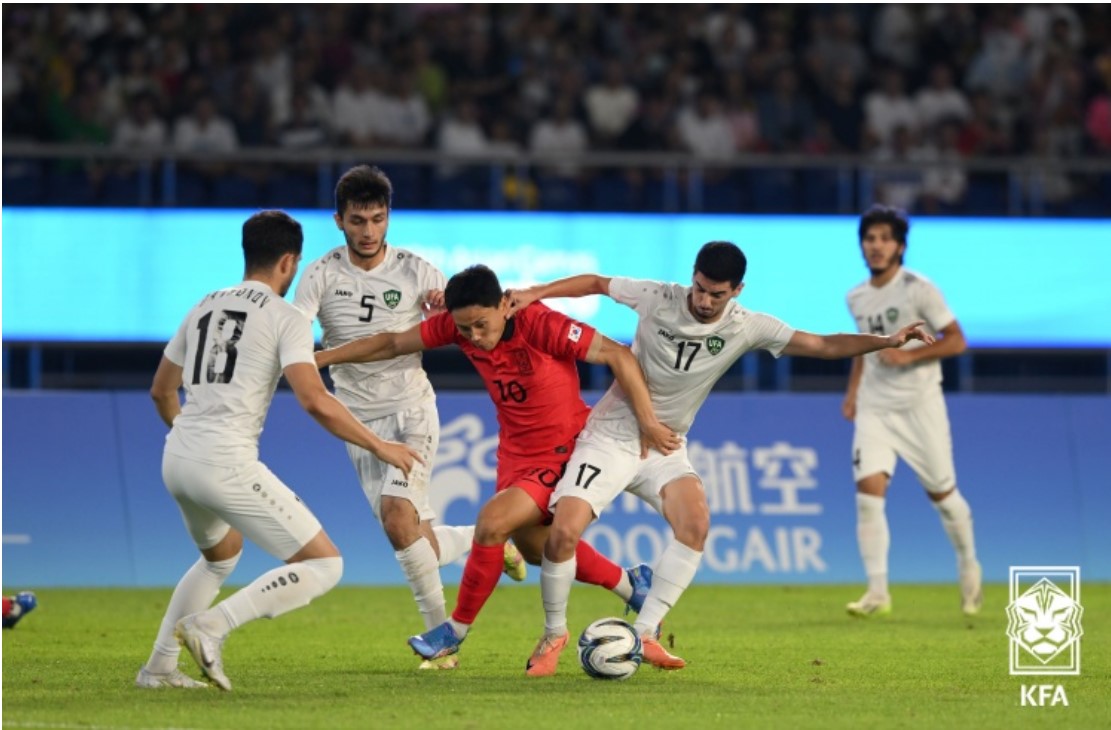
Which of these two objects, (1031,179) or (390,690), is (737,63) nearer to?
(1031,179)

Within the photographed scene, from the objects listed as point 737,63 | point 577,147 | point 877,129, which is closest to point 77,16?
point 577,147

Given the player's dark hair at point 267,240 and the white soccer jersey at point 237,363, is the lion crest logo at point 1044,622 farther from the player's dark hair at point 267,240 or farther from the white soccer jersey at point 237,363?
the player's dark hair at point 267,240

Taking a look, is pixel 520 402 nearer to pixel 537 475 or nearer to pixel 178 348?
pixel 537 475

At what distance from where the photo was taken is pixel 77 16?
58.9 ft

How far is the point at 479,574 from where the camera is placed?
8742 millimetres

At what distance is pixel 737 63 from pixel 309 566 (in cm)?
1260

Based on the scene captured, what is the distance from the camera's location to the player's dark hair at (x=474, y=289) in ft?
27.5

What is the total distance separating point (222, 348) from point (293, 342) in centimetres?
32

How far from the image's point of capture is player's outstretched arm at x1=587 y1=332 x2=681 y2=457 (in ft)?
28.7

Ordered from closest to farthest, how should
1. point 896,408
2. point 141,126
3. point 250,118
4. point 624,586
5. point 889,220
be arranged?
point 624,586 → point 889,220 → point 896,408 → point 141,126 → point 250,118

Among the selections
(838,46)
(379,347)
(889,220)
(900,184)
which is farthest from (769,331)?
(838,46)

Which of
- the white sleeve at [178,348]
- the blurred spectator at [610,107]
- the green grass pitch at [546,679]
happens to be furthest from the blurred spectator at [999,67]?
the white sleeve at [178,348]

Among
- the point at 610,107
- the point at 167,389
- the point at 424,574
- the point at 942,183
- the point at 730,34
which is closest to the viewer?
the point at 167,389

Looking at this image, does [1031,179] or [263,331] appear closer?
[263,331]
